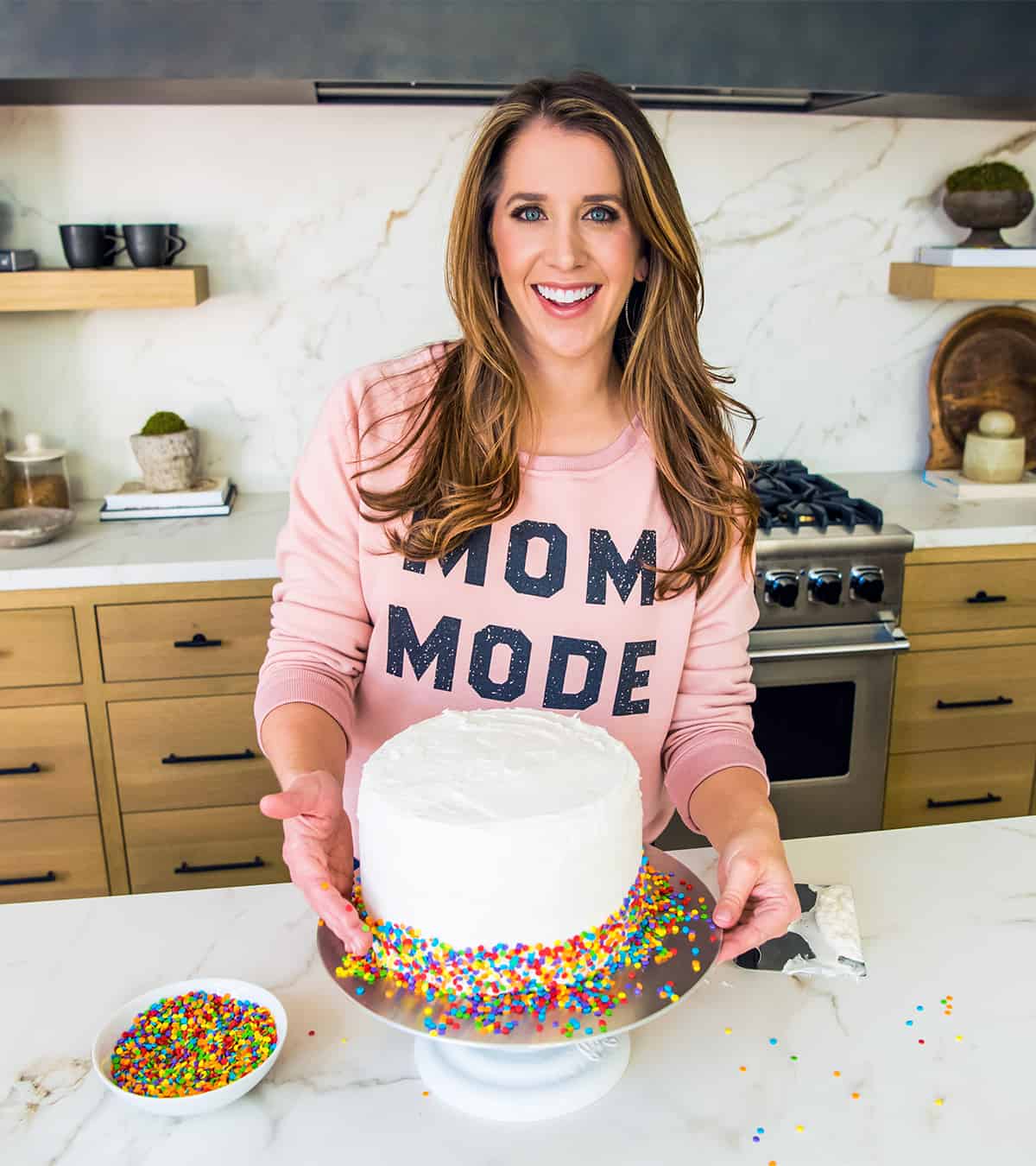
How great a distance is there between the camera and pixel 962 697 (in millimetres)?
2725

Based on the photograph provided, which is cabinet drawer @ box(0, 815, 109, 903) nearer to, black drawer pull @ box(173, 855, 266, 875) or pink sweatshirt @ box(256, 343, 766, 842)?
black drawer pull @ box(173, 855, 266, 875)

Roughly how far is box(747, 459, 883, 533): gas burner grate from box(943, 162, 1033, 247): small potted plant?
730mm

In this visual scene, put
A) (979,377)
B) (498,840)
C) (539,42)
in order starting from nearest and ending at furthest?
(498,840) → (539,42) → (979,377)

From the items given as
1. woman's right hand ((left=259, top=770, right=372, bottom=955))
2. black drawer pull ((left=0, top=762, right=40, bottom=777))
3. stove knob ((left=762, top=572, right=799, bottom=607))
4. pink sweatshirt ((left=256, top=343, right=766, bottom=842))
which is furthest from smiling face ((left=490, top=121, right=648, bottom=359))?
black drawer pull ((left=0, top=762, right=40, bottom=777))

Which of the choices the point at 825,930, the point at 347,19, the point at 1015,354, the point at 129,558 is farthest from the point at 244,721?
the point at 1015,354

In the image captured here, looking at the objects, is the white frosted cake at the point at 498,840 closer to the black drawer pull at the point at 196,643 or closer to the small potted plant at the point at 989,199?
the black drawer pull at the point at 196,643

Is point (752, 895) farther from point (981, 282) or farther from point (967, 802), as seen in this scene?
point (981, 282)

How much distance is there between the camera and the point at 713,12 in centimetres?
209

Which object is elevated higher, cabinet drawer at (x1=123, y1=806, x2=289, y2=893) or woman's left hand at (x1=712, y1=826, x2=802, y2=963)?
woman's left hand at (x1=712, y1=826, x2=802, y2=963)

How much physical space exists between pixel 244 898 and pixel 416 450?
0.57m

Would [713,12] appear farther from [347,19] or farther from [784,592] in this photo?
[784,592]

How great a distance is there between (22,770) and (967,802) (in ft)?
7.18

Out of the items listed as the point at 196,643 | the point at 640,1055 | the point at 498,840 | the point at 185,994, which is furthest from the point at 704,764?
the point at 196,643

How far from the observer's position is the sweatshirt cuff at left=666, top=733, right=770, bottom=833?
1.31m
